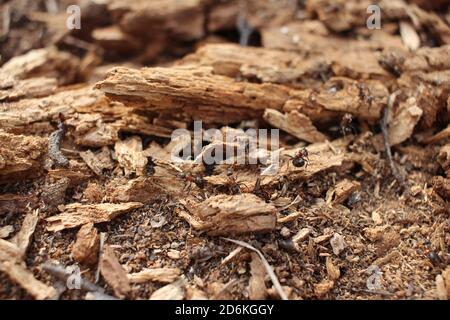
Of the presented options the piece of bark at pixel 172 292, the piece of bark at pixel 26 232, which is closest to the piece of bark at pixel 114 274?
the piece of bark at pixel 172 292

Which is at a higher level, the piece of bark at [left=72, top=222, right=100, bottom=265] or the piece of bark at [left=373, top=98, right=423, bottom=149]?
the piece of bark at [left=373, top=98, right=423, bottom=149]

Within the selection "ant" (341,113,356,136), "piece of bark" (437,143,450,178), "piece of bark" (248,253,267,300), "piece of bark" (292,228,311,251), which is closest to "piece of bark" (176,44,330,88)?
"ant" (341,113,356,136)

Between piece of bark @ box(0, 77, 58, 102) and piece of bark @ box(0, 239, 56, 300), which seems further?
A: piece of bark @ box(0, 77, 58, 102)

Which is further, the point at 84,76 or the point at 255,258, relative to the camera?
the point at 84,76

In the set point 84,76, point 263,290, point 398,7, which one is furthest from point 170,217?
point 398,7

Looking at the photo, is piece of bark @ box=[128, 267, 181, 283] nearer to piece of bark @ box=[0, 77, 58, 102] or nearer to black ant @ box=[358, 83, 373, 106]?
piece of bark @ box=[0, 77, 58, 102]

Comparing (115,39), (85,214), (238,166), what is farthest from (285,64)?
(85,214)

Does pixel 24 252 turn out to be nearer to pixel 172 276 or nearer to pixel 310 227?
pixel 172 276
